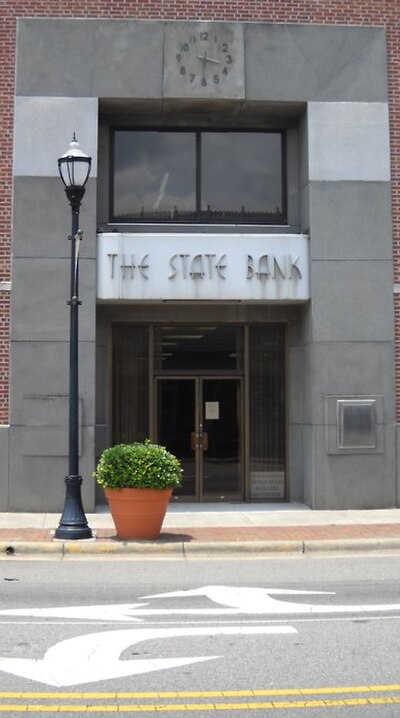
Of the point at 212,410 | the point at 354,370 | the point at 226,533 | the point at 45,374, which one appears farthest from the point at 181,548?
the point at 354,370

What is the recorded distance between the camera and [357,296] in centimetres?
1606

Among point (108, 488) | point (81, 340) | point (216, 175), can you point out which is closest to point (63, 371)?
point (81, 340)

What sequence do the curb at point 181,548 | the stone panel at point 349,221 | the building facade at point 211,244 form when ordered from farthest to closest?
the stone panel at point 349,221, the building facade at point 211,244, the curb at point 181,548

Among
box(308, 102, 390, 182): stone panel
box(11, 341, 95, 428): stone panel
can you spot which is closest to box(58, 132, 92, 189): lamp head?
box(11, 341, 95, 428): stone panel

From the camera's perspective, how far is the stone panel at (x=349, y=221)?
16109mm

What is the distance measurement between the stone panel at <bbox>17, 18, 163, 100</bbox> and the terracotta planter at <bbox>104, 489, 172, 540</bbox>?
764 centimetres

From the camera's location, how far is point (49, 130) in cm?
1582

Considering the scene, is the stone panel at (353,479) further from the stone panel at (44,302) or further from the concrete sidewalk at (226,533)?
the stone panel at (44,302)

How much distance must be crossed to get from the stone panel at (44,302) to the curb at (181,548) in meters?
4.57

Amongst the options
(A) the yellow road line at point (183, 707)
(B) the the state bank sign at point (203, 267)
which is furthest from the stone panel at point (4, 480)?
(A) the yellow road line at point (183, 707)

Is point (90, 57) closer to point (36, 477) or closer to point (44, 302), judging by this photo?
point (44, 302)

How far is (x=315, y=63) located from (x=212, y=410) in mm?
6790

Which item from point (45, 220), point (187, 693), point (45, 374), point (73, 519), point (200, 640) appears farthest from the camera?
point (45, 220)

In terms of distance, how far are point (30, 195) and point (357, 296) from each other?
6200 mm
